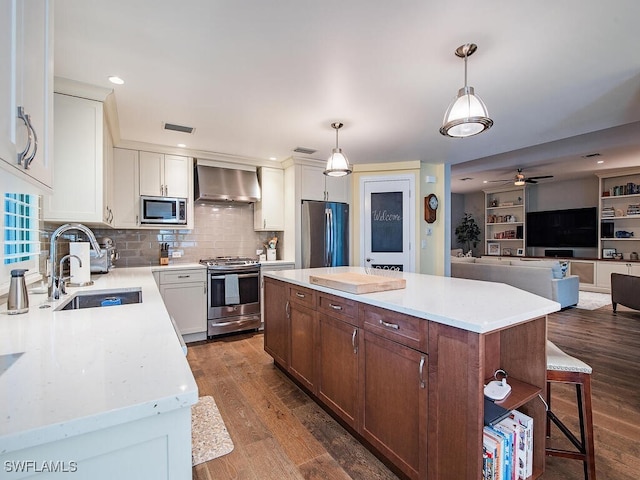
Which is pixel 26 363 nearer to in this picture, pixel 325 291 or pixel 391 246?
pixel 325 291

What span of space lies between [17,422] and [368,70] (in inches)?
92.1

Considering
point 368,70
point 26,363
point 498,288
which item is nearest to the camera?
point 26,363

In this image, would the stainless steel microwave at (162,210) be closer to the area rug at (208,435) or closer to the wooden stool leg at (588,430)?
the area rug at (208,435)

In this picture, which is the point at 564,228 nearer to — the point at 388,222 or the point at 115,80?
the point at 388,222

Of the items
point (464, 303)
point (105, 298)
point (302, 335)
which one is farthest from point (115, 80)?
point (464, 303)

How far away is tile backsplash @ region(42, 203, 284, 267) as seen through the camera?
384cm

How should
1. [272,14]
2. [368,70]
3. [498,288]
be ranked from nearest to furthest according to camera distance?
[272,14], [498,288], [368,70]

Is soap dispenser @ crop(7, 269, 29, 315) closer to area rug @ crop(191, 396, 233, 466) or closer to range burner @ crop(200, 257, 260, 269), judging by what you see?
area rug @ crop(191, 396, 233, 466)

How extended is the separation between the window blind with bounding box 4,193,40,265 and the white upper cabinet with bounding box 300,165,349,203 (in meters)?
2.87

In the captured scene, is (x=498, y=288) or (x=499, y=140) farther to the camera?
(x=499, y=140)

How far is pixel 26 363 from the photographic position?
2.79 feet

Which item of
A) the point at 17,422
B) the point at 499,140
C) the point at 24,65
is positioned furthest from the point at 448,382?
the point at 499,140

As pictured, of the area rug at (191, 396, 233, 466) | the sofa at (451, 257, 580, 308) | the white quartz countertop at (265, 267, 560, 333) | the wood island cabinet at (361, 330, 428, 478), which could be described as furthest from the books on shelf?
the sofa at (451, 257, 580, 308)

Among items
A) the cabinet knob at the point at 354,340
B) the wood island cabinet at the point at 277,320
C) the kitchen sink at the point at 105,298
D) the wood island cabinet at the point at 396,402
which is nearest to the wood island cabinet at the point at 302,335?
the wood island cabinet at the point at 277,320
